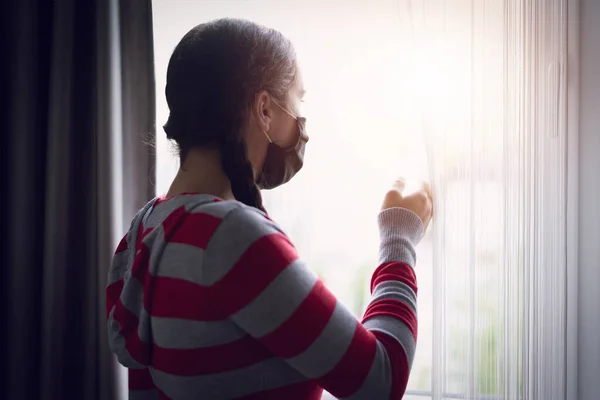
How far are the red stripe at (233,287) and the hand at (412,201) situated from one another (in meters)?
0.32

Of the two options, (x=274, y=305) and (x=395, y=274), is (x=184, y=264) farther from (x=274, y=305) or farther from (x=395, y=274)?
(x=395, y=274)

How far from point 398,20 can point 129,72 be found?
717 mm

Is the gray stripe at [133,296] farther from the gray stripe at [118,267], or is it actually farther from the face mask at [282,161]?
the face mask at [282,161]

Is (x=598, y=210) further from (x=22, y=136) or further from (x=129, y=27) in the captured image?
(x=22, y=136)

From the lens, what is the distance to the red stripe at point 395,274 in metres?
0.72

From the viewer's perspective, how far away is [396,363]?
65cm

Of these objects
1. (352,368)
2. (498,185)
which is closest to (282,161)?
(352,368)

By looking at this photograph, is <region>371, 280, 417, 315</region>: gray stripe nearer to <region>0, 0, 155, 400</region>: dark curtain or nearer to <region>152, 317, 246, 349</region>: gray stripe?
<region>152, 317, 246, 349</region>: gray stripe

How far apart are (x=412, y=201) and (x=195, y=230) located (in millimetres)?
459

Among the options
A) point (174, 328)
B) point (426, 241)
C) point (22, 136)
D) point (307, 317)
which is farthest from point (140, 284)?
point (22, 136)

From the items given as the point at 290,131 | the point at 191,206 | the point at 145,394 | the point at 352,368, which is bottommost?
the point at 145,394

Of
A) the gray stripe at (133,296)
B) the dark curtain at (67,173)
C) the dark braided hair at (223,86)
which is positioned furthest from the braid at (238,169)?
the dark curtain at (67,173)

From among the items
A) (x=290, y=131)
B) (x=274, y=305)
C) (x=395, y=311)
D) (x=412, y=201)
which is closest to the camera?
(x=274, y=305)

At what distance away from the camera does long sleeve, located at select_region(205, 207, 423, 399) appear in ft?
1.92
